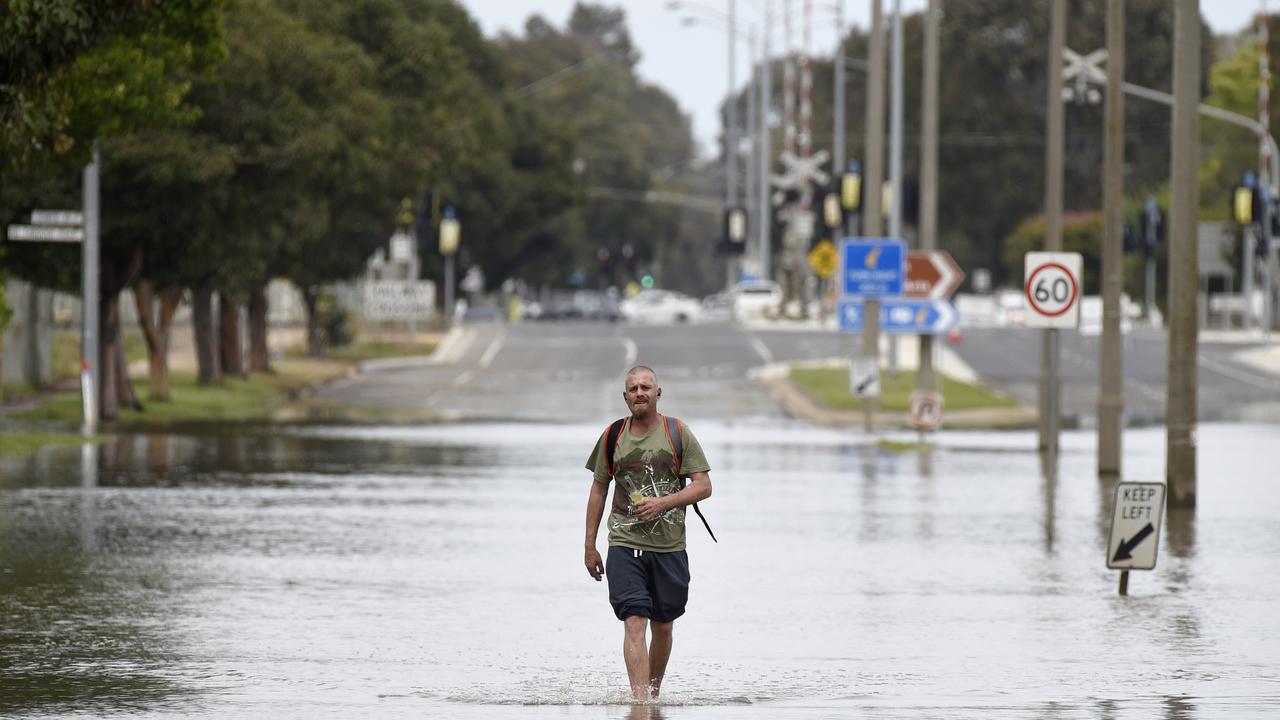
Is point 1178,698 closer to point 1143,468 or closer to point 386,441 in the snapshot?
point 1143,468

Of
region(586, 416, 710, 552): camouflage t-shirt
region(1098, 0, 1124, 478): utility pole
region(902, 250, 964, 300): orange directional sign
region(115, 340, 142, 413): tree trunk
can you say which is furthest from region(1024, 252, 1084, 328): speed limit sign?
region(115, 340, 142, 413): tree trunk

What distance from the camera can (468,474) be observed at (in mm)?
26969

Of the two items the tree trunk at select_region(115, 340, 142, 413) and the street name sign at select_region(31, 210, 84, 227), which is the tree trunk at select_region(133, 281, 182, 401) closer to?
the tree trunk at select_region(115, 340, 142, 413)

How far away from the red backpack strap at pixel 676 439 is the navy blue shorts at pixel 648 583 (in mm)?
425

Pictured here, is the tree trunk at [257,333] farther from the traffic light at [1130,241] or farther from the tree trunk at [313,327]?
the traffic light at [1130,241]

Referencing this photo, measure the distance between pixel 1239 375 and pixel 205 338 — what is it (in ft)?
79.4

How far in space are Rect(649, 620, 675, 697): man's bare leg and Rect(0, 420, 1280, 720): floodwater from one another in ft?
0.70

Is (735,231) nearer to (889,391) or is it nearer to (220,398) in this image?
(889,391)

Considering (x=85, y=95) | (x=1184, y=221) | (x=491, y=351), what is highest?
(x=85, y=95)

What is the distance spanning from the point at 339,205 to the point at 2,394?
32.9 feet

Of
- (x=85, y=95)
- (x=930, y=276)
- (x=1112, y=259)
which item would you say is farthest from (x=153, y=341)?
(x=1112, y=259)

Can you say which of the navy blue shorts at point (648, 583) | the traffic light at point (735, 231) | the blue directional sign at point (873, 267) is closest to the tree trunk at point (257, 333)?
the blue directional sign at point (873, 267)

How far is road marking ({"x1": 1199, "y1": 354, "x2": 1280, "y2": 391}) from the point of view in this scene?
51.5m

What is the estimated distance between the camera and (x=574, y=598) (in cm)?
1553
